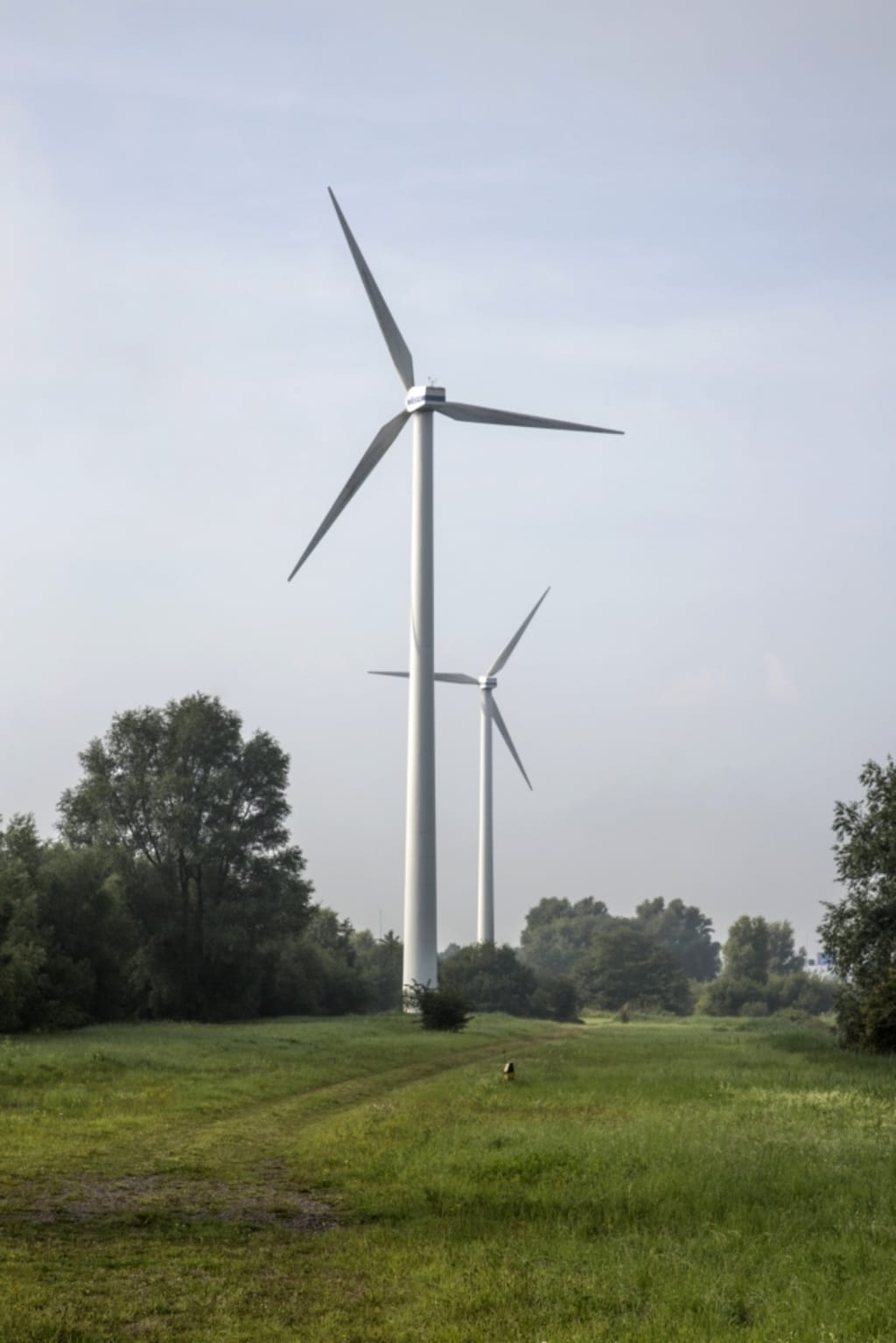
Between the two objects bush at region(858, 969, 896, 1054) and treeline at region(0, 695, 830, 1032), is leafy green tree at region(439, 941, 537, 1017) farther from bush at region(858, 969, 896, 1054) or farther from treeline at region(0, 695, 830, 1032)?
bush at region(858, 969, 896, 1054)

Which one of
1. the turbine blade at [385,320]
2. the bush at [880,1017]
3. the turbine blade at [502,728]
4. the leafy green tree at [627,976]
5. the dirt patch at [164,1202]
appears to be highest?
the turbine blade at [385,320]

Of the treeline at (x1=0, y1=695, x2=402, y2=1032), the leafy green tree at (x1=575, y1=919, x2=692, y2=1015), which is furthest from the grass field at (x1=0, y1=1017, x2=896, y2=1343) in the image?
the leafy green tree at (x1=575, y1=919, x2=692, y2=1015)

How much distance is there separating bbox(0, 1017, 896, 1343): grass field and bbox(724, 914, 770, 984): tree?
148 metres

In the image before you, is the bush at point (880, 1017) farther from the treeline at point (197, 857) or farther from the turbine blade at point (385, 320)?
the turbine blade at point (385, 320)

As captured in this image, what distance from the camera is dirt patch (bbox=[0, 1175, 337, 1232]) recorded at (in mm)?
17531

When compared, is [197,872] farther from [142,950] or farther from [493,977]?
[493,977]

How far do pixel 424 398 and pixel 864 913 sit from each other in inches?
1489

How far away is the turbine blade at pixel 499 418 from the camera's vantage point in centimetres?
7725

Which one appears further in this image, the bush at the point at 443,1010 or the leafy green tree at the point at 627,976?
the leafy green tree at the point at 627,976

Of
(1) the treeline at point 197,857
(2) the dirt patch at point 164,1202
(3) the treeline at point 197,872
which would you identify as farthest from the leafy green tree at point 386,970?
(2) the dirt patch at point 164,1202

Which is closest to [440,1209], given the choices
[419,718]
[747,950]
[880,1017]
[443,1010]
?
[880,1017]

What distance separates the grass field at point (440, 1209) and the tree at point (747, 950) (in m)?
148

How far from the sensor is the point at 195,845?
3009 inches

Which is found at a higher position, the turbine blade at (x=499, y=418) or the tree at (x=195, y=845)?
the turbine blade at (x=499, y=418)
